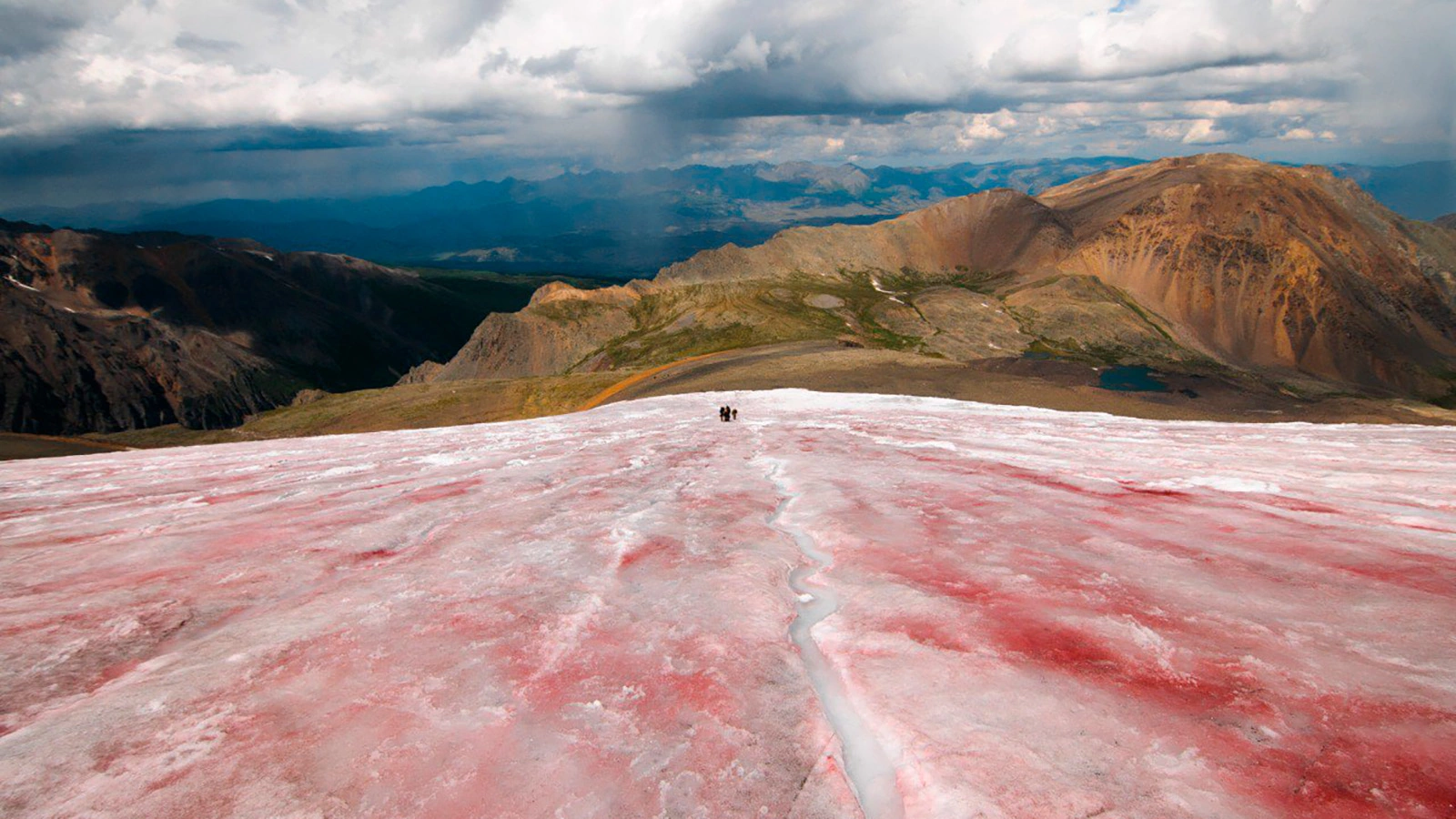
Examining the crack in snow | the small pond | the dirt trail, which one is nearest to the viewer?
the crack in snow

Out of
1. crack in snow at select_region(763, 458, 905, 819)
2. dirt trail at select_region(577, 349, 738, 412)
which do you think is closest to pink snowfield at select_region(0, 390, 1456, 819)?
crack in snow at select_region(763, 458, 905, 819)

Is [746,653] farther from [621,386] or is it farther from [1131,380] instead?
[1131,380]

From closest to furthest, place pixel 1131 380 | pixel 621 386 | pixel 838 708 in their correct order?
pixel 838 708 < pixel 621 386 < pixel 1131 380

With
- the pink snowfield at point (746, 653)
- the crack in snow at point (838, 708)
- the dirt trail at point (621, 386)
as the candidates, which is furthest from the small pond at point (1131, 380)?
the crack in snow at point (838, 708)

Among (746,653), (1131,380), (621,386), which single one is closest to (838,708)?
(746,653)

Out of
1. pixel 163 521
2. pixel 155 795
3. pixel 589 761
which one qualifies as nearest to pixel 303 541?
pixel 163 521

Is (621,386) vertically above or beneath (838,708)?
beneath

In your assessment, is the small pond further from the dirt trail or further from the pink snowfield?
the pink snowfield
